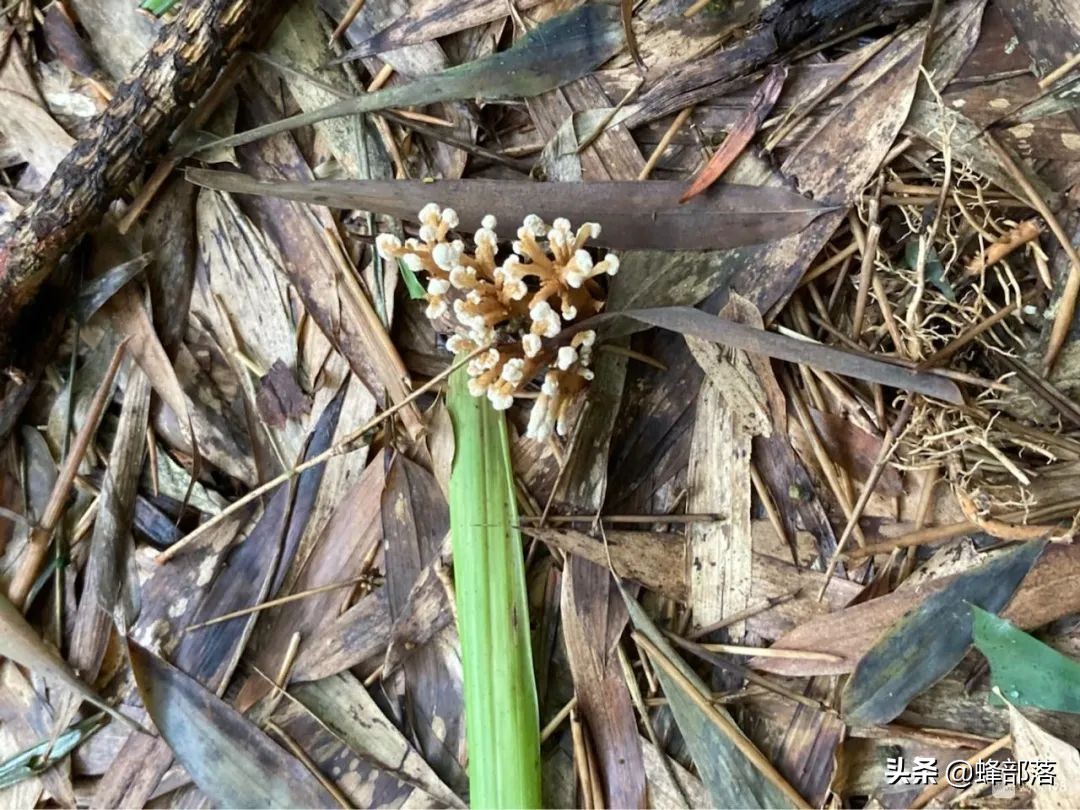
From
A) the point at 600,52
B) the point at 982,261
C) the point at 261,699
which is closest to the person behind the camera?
the point at 982,261

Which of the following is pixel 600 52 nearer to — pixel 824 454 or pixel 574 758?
pixel 824 454

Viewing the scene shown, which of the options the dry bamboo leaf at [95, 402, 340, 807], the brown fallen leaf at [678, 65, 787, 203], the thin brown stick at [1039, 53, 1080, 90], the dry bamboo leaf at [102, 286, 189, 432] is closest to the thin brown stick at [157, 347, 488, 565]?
the dry bamboo leaf at [95, 402, 340, 807]

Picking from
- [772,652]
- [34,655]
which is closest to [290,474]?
[34,655]

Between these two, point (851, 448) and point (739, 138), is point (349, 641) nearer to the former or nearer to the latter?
point (851, 448)

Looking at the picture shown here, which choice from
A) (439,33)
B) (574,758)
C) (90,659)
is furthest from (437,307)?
(90,659)

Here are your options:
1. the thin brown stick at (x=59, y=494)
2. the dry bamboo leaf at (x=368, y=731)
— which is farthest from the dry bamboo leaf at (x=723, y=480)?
the thin brown stick at (x=59, y=494)
